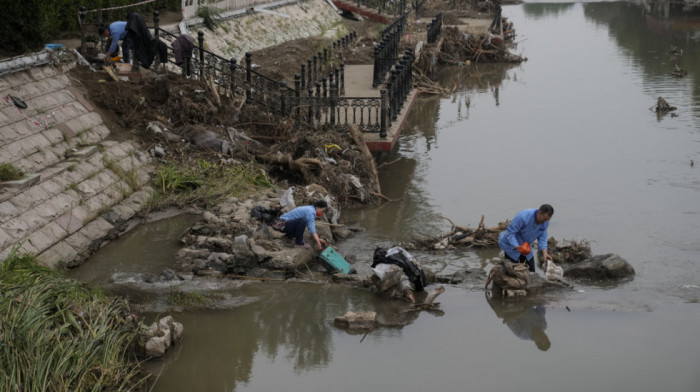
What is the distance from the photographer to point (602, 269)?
37.3 feet

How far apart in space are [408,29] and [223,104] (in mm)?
22499

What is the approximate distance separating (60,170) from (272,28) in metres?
17.5

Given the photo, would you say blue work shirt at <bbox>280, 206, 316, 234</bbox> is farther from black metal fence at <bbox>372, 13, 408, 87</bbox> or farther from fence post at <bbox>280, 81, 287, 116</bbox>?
black metal fence at <bbox>372, 13, 408, 87</bbox>

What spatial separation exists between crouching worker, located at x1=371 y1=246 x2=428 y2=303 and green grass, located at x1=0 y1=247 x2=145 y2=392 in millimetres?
3338

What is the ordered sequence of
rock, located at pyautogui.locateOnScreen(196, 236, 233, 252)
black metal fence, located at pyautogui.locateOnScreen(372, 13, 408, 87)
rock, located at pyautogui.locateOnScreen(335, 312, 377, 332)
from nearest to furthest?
rock, located at pyautogui.locateOnScreen(335, 312, 377, 332) → rock, located at pyautogui.locateOnScreen(196, 236, 233, 252) → black metal fence, located at pyautogui.locateOnScreen(372, 13, 408, 87)

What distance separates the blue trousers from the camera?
11859 mm

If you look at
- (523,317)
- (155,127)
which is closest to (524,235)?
(523,317)

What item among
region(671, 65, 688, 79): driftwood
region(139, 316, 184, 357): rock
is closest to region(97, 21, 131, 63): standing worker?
region(139, 316, 184, 357): rock

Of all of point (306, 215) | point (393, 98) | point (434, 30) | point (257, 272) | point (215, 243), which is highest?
point (434, 30)

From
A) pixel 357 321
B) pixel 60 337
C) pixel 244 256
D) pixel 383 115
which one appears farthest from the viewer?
pixel 383 115

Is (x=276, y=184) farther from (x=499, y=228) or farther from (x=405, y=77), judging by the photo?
(x=405, y=77)

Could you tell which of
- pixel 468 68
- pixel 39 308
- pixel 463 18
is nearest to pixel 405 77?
pixel 468 68

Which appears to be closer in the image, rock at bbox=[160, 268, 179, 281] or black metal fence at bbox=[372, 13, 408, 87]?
rock at bbox=[160, 268, 179, 281]

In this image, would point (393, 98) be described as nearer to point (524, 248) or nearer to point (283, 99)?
point (283, 99)
